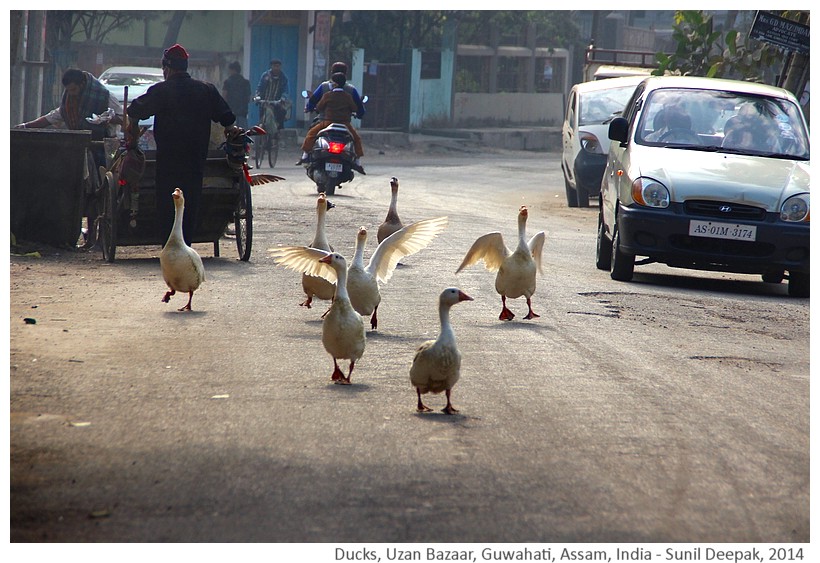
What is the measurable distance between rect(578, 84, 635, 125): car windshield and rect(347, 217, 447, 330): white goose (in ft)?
37.3

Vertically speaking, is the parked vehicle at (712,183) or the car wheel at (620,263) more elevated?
the parked vehicle at (712,183)

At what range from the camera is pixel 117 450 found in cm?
508

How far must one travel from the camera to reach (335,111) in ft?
61.6

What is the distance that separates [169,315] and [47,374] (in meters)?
2.07

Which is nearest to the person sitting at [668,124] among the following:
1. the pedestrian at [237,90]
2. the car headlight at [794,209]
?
the car headlight at [794,209]

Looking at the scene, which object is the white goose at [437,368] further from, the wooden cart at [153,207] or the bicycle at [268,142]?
the bicycle at [268,142]

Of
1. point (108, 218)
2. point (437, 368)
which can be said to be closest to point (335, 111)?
point (108, 218)

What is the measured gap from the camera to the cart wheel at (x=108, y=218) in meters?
11.0

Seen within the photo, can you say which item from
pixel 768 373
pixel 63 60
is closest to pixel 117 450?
pixel 768 373

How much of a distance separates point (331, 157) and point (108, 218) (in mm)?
7541

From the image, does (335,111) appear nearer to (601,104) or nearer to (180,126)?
(601,104)

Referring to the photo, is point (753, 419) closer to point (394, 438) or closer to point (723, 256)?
point (394, 438)

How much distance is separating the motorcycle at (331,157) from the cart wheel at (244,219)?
22.7 ft

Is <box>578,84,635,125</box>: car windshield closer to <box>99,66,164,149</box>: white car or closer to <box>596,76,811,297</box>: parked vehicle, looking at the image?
<box>596,76,811,297</box>: parked vehicle
